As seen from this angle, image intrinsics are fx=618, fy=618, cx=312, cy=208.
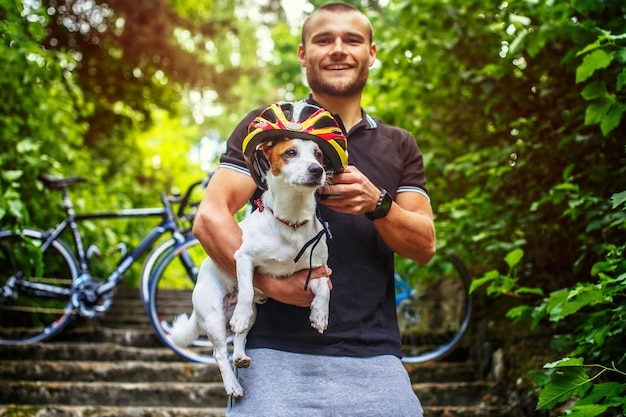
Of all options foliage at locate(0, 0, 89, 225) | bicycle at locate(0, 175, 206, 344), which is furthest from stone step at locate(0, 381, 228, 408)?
Result: foliage at locate(0, 0, 89, 225)

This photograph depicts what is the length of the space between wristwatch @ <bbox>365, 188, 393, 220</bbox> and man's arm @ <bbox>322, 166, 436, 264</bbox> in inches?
0.7

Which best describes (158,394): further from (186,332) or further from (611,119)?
(611,119)

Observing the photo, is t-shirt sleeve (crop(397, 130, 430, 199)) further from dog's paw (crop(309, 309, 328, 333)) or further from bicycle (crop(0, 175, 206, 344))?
bicycle (crop(0, 175, 206, 344))

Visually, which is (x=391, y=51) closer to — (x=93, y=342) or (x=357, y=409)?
(x=357, y=409)

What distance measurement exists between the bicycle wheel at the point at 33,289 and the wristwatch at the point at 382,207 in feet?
11.3

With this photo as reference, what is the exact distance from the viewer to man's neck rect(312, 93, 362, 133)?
1.95 meters

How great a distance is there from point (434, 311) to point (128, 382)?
2452mm

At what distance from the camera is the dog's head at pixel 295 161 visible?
1429 mm

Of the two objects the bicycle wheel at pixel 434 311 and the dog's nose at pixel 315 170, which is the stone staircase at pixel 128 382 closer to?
the bicycle wheel at pixel 434 311

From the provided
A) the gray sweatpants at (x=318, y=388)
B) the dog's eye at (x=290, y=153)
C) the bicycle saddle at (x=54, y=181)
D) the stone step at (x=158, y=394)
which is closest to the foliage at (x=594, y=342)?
the gray sweatpants at (x=318, y=388)

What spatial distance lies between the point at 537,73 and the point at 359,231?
202 centimetres

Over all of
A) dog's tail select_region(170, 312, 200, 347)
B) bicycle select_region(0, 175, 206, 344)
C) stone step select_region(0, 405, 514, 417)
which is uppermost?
dog's tail select_region(170, 312, 200, 347)

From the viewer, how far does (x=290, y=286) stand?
162 cm

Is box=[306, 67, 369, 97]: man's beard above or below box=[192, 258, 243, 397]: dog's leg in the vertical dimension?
above
